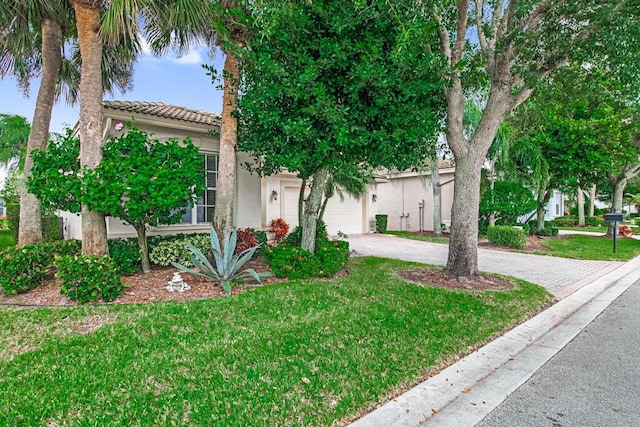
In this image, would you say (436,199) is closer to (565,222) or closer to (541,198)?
(541,198)

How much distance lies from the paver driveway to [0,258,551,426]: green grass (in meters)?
2.63

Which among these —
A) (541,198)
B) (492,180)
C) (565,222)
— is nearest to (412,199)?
(492,180)

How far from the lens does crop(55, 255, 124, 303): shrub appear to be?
5258 mm

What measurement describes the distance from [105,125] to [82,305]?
4514mm

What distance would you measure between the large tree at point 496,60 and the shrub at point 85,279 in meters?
6.18

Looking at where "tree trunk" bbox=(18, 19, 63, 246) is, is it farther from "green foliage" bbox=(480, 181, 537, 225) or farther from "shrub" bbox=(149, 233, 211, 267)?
"green foliage" bbox=(480, 181, 537, 225)

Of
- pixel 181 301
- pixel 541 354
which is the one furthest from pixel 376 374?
pixel 181 301

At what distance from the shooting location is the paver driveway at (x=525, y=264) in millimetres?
7824

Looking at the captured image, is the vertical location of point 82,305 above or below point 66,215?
below

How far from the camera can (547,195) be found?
17359 mm

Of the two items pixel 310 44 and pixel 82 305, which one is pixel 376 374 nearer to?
pixel 82 305

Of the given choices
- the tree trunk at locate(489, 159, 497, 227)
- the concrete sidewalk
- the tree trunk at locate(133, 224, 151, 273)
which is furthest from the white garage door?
the concrete sidewalk

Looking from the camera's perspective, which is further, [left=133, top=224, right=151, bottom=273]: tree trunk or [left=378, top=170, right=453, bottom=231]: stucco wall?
[left=378, top=170, right=453, bottom=231]: stucco wall

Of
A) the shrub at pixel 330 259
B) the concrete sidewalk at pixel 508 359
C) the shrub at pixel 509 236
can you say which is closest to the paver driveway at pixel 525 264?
the concrete sidewalk at pixel 508 359
